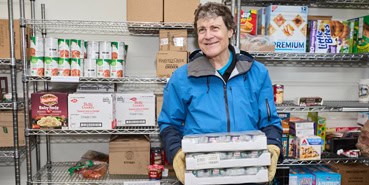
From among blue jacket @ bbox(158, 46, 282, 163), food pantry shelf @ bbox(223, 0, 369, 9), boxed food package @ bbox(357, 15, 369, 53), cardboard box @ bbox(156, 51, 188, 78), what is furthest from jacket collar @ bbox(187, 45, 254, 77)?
boxed food package @ bbox(357, 15, 369, 53)

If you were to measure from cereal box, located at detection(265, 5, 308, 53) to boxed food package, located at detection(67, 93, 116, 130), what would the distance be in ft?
4.38

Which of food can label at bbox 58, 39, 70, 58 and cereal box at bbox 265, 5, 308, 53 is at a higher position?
cereal box at bbox 265, 5, 308, 53

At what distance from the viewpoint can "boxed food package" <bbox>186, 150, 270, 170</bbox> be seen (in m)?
1.30

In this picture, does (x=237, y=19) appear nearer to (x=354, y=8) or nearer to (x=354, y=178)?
(x=354, y=8)

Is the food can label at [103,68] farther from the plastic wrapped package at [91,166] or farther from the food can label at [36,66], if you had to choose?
the plastic wrapped package at [91,166]

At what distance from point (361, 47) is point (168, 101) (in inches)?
71.8

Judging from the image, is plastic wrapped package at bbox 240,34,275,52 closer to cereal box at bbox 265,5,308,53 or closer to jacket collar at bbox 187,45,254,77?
cereal box at bbox 265,5,308,53

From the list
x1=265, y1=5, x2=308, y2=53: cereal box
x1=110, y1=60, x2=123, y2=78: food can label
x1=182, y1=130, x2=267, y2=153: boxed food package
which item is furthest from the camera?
x1=265, y1=5, x2=308, y2=53: cereal box

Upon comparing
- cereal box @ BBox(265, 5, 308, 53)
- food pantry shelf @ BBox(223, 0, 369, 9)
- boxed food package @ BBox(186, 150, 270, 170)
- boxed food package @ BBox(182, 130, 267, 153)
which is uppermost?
food pantry shelf @ BBox(223, 0, 369, 9)

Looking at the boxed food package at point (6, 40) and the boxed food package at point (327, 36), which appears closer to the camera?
the boxed food package at point (6, 40)

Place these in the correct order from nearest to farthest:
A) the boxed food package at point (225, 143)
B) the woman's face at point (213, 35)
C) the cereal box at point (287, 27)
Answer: the boxed food package at point (225, 143)
the woman's face at point (213, 35)
the cereal box at point (287, 27)

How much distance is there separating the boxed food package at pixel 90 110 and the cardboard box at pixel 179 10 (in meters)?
0.73

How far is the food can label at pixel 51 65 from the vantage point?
219 cm

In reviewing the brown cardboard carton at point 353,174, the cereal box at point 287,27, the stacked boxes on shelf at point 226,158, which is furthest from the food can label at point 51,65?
the brown cardboard carton at point 353,174
